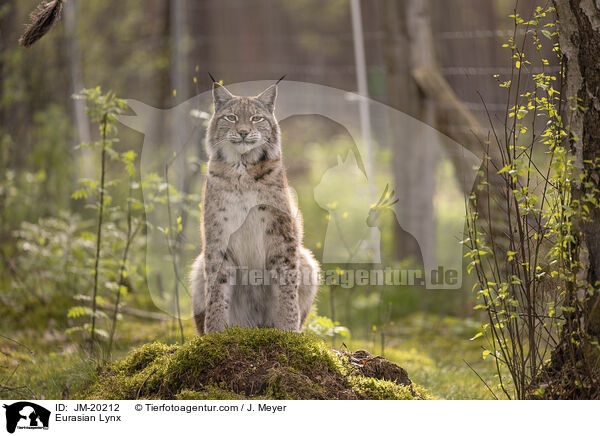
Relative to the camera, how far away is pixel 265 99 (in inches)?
147

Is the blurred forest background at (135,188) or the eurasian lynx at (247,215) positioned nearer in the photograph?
the eurasian lynx at (247,215)

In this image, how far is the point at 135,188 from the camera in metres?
5.13

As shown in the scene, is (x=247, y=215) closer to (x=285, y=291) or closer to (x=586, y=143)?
(x=285, y=291)

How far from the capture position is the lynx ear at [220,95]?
3.67 metres

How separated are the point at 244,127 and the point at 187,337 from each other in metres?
1.70

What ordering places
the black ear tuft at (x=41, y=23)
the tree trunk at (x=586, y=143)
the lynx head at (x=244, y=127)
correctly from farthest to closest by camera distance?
the lynx head at (x=244, y=127), the black ear tuft at (x=41, y=23), the tree trunk at (x=586, y=143)

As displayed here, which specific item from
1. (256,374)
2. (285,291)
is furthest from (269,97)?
(256,374)

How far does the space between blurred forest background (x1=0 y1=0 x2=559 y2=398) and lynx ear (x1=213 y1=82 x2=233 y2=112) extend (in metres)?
0.46

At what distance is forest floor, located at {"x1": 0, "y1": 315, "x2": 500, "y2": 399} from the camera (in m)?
4.09
